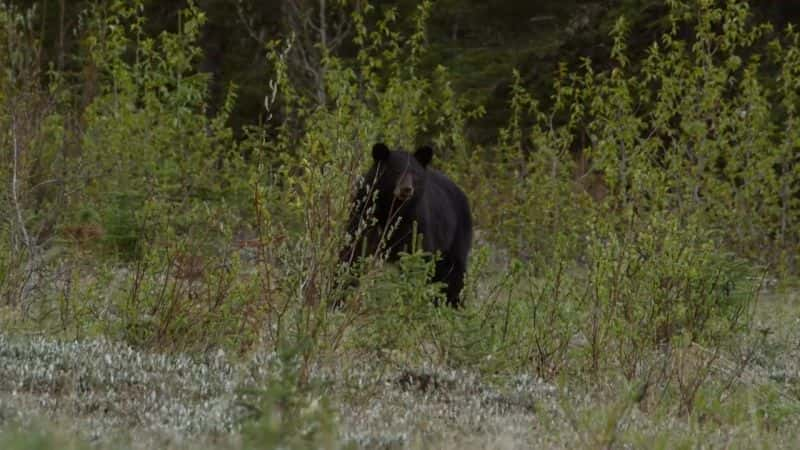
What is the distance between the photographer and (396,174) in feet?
34.9

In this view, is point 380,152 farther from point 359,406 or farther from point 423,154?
point 359,406

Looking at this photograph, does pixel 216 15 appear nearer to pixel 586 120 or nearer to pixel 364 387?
pixel 586 120

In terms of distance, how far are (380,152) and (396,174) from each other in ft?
0.77

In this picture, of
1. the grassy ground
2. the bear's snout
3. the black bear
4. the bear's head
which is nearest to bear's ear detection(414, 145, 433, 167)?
the black bear

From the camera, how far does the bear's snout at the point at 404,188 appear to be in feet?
33.9

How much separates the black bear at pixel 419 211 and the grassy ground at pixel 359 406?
309cm

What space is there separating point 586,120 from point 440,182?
9.87 m

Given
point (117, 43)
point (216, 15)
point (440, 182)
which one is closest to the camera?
point (440, 182)

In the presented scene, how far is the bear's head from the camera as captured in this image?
1050 cm

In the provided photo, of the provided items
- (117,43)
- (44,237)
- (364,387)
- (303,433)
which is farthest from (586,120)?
(303,433)

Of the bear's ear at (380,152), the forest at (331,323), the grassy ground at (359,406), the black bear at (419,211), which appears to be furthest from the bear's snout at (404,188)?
the grassy ground at (359,406)

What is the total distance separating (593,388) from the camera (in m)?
6.86

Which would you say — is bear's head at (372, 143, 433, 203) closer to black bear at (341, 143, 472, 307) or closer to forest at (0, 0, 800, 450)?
black bear at (341, 143, 472, 307)

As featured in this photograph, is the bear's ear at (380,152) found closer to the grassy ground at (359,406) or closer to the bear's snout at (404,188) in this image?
the bear's snout at (404,188)
